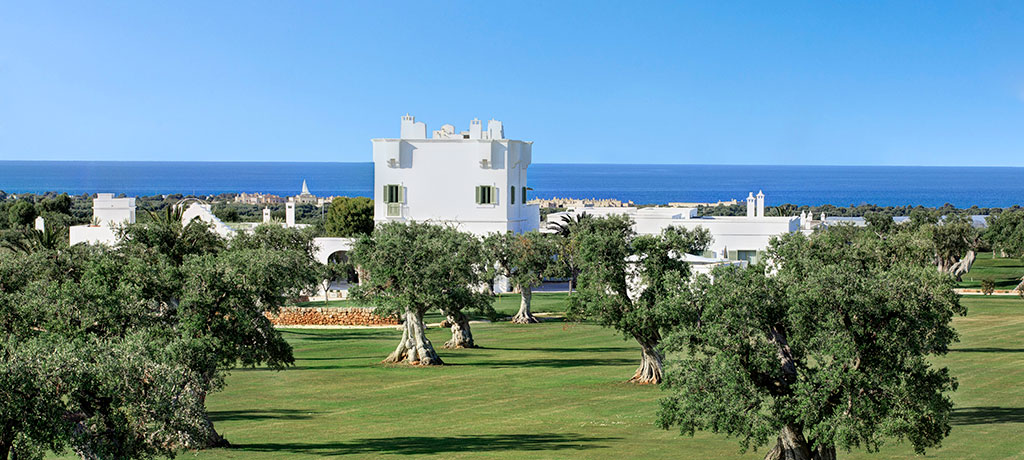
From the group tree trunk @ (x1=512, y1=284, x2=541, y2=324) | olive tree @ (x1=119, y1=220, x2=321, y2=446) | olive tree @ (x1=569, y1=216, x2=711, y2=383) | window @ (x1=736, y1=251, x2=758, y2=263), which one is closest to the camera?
olive tree @ (x1=119, y1=220, x2=321, y2=446)

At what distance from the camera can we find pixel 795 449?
22359 millimetres

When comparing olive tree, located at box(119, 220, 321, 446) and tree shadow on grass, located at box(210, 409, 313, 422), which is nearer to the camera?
olive tree, located at box(119, 220, 321, 446)

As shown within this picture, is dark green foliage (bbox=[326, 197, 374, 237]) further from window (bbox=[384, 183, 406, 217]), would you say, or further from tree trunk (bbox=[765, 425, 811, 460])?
tree trunk (bbox=[765, 425, 811, 460])

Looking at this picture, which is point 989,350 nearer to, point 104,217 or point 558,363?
point 558,363

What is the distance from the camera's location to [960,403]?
99.1 ft

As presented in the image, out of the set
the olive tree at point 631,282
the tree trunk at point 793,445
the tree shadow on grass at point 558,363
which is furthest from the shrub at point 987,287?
the tree trunk at point 793,445

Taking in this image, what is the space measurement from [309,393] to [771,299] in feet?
58.8

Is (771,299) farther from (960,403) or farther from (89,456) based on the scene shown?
(89,456)

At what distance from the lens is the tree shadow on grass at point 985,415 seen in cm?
2752

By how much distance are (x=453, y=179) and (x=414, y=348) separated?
3781cm

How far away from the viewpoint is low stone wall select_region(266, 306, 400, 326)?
59.9 m

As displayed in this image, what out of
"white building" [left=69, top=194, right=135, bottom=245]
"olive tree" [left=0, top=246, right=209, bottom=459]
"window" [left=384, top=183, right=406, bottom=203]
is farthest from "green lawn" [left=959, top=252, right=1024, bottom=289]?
"olive tree" [left=0, top=246, right=209, bottom=459]

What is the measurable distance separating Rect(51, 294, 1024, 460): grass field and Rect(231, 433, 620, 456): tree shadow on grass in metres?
0.03

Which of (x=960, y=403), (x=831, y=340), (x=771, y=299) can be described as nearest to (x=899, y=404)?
(x=831, y=340)
